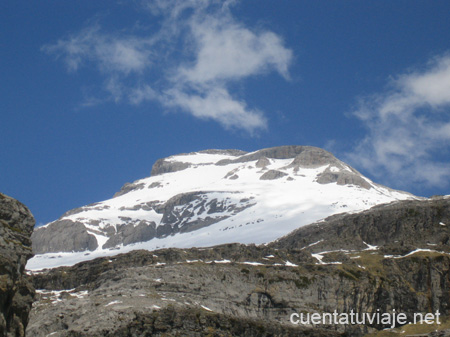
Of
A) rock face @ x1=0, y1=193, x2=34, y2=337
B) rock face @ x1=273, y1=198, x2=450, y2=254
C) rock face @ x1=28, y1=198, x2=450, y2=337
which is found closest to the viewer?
rock face @ x1=0, y1=193, x2=34, y2=337

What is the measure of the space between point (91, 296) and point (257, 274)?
37.2 metres

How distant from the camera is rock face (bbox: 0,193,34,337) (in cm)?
3841

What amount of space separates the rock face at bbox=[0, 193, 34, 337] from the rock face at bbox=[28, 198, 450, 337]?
66.3 m

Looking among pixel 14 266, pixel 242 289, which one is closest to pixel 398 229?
pixel 242 289

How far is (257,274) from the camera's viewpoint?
5576 inches

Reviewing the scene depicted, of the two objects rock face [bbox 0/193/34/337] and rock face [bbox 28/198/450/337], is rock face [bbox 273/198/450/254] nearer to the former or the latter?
rock face [bbox 28/198/450/337]

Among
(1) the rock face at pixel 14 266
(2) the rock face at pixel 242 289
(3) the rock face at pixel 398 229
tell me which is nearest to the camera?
(1) the rock face at pixel 14 266

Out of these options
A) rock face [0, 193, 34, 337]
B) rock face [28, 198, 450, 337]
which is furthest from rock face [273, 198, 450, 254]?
rock face [0, 193, 34, 337]

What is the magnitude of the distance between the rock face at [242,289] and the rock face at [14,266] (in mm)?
66327

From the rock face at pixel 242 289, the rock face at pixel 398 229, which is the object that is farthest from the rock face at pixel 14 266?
the rock face at pixel 398 229

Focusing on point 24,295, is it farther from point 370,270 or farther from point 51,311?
point 370,270

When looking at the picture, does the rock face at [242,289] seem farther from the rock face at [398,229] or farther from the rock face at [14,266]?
the rock face at [14,266]

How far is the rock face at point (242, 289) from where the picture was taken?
376ft

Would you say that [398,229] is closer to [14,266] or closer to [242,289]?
[242,289]
